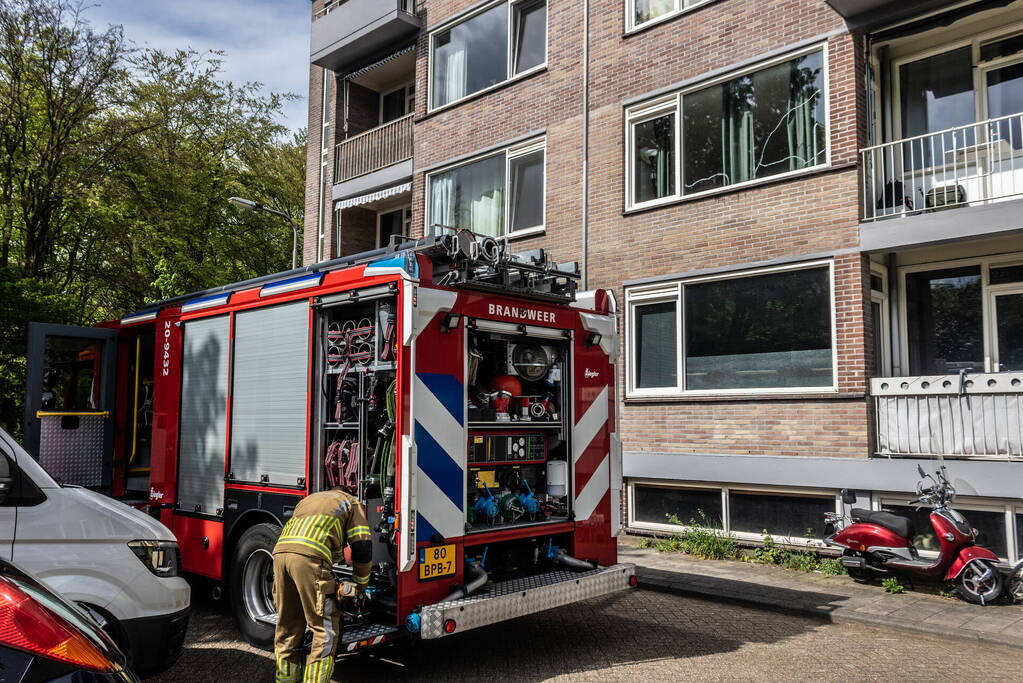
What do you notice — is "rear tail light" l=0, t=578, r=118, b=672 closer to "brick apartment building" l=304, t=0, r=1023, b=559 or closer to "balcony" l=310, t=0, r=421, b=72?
"brick apartment building" l=304, t=0, r=1023, b=559

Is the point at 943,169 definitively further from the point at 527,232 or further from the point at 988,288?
the point at 527,232

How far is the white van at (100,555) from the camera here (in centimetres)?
452

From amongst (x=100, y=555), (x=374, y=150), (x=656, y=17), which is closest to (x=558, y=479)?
(x=100, y=555)

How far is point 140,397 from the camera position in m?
8.90

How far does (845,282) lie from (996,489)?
2.85m

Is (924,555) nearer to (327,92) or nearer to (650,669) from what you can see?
(650,669)

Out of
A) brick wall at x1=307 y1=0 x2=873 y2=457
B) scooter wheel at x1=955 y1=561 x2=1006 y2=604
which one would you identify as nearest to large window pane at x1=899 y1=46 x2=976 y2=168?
brick wall at x1=307 y1=0 x2=873 y2=457

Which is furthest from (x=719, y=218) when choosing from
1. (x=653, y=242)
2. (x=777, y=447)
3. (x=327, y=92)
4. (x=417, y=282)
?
(x=327, y=92)

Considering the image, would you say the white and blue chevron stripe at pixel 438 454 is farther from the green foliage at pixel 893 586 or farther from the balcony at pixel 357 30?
the balcony at pixel 357 30

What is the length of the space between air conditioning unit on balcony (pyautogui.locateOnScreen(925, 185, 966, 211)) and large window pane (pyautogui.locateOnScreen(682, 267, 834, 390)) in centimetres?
155

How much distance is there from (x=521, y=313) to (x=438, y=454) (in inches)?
54.0

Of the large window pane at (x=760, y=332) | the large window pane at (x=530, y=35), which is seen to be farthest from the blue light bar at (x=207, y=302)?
the large window pane at (x=530, y=35)

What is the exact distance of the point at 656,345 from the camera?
12.0 m

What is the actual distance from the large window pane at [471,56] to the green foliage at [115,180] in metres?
6.58
